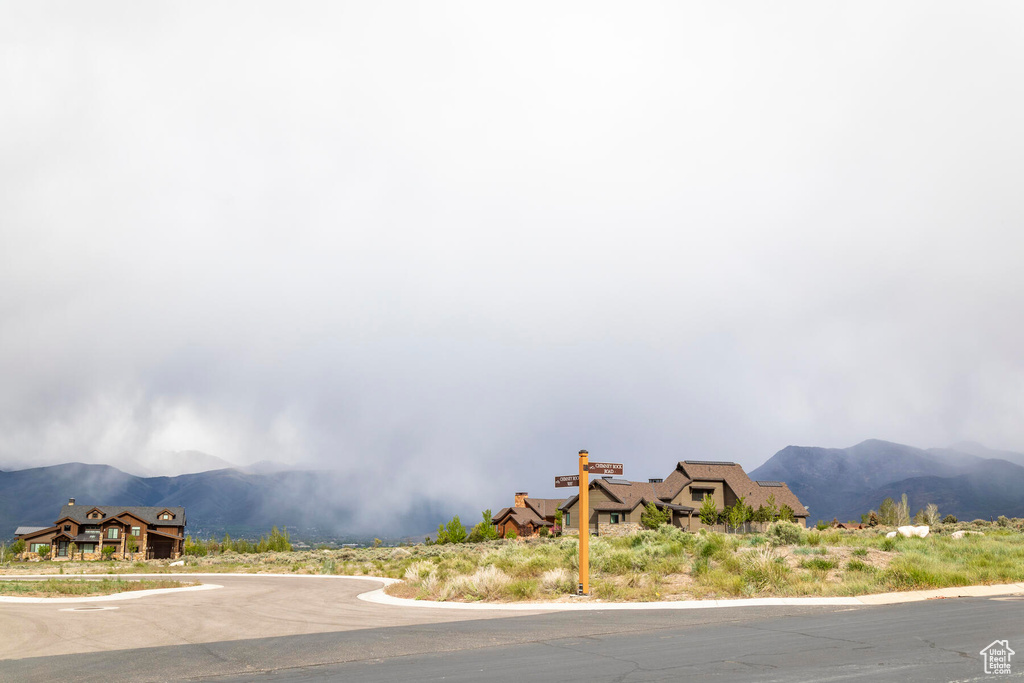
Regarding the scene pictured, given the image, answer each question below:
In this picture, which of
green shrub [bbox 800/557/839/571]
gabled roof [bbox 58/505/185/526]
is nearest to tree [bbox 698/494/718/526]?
green shrub [bbox 800/557/839/571]

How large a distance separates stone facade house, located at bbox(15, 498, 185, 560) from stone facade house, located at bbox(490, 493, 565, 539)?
134 ft

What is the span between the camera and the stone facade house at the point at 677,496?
66.4 metres

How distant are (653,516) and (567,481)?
45.5 m

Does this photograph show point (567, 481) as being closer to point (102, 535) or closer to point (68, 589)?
point (68, 589)

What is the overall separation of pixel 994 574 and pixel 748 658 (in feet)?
46.9

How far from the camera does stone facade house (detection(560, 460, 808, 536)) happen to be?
A: 6644 cm

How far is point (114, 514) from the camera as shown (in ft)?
291

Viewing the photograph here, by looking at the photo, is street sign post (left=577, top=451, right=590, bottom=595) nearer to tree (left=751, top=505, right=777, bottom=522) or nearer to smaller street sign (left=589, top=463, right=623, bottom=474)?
smaller street sign (left=589, top=463, right=623, bottom=474)

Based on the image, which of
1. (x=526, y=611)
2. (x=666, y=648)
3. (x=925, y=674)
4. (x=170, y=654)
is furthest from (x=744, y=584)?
(x=170, y=654)

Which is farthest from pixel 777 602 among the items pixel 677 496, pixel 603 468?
pixel 677 496

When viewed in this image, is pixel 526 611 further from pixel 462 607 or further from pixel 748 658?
pixel 748 658

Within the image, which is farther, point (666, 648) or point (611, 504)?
point (611, 504)

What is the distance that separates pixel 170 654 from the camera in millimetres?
11852

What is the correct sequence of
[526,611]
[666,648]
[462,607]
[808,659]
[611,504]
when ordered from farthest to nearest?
[611,504], [462,607], [526,611], [666,648], [808,659]
